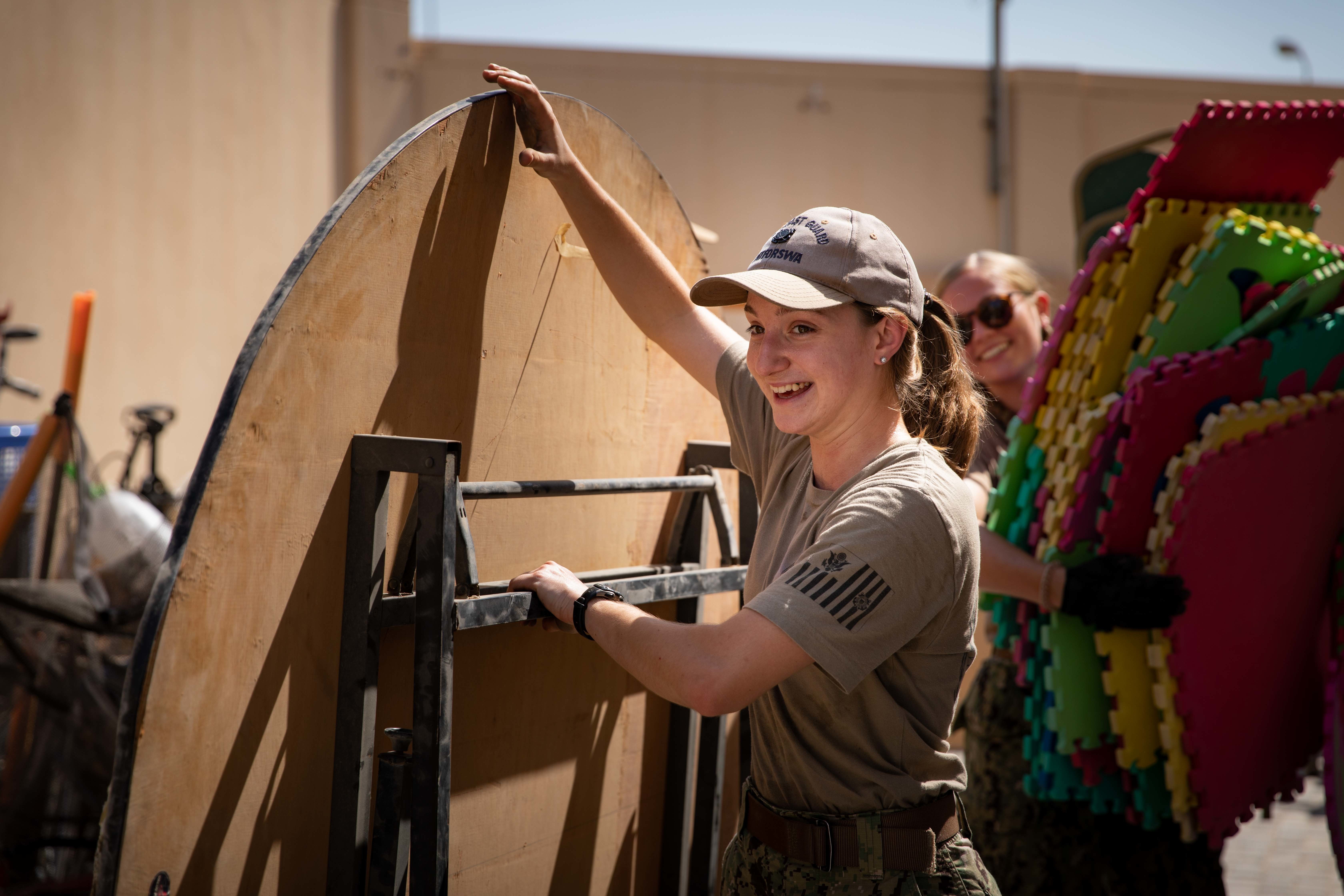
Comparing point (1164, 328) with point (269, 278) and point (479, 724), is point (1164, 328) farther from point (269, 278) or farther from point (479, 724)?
point (269, 278)

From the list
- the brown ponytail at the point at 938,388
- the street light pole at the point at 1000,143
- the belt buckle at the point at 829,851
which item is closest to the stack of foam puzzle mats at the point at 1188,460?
the brown ponytail at the point at 938,388

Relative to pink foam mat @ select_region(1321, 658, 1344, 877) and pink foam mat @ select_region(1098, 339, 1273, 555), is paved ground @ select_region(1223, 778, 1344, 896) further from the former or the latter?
pink foam mat @ select_region(1098, 339, 1273, 555)

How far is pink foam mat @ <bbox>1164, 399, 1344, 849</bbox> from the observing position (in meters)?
2.09

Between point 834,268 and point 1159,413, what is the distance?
95cm

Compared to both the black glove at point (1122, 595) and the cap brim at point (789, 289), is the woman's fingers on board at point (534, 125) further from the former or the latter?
the black glove at point (1122, 595)

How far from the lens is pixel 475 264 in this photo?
1.53 metres

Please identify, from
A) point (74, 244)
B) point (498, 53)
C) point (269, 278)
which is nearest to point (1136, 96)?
point (498, 53)

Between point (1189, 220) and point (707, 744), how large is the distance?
1.43 m

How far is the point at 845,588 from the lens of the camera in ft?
4.17

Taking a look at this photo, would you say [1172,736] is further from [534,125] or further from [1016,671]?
[534,125]

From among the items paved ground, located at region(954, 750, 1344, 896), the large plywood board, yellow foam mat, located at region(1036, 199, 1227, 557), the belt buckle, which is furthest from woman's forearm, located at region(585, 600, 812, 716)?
paved ground, located at region(954, 750, 1344, 896)

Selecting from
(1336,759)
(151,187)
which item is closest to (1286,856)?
(1336,759)

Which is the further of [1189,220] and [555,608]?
[1189,220]

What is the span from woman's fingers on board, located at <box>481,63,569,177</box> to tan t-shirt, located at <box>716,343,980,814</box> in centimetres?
61
